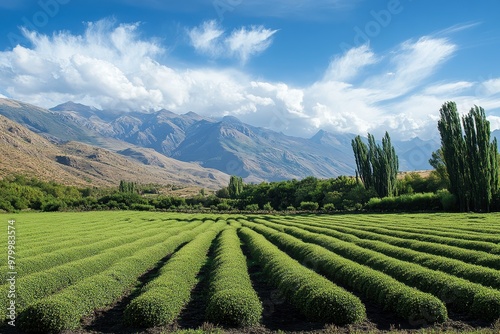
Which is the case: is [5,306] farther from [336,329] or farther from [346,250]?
[346,250]

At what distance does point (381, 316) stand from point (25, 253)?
2310 cm

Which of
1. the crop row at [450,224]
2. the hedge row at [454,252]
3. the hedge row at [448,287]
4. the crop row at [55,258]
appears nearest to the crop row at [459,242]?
the hedge row at [454,252]

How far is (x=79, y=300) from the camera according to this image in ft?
48.2

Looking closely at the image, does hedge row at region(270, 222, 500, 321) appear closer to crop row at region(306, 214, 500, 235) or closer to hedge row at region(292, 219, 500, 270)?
hedge row at region(292, 219, 500, 270)

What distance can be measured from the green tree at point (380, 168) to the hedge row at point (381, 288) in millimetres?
65531

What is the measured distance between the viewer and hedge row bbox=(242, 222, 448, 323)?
1313 cm

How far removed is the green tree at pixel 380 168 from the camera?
8444 cm

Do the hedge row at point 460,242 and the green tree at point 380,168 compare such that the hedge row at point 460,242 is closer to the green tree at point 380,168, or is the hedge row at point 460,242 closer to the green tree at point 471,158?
the green tree at point 471,158

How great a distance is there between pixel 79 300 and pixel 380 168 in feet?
263

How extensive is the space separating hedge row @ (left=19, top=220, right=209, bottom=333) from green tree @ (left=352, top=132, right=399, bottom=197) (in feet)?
237

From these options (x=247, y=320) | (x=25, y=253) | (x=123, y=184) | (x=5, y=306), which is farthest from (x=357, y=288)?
(x=123, y=184)

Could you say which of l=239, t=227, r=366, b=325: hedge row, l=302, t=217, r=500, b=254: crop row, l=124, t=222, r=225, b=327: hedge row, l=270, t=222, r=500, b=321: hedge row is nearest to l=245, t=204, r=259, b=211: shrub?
l=302, t=217, r=500, b=254: crop row

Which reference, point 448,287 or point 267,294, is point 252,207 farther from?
point 448,287

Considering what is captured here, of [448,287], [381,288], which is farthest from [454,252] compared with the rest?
[381,288]
